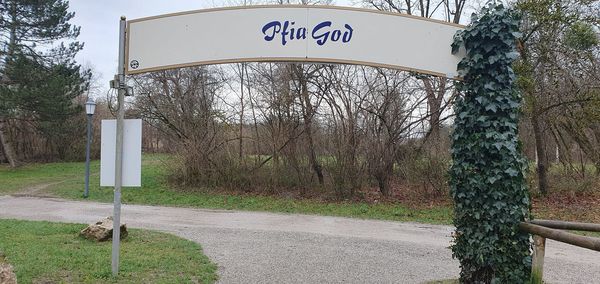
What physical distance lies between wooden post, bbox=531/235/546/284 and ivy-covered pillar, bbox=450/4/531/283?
0.07m

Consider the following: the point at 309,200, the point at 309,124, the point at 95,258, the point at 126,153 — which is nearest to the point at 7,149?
the point at 309,124

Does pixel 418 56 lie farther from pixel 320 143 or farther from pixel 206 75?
pixel 206 75

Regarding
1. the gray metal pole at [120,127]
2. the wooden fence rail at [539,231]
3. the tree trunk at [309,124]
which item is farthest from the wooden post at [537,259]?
the tree trunk at [309,124]

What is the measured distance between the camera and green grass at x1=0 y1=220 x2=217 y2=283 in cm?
559

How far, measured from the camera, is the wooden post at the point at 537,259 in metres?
4.80

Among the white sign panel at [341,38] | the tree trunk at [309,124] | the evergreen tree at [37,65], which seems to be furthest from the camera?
the evergreen tree at [37,65]

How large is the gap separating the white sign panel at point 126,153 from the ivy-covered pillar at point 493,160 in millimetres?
3805

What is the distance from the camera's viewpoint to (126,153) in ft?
18.5

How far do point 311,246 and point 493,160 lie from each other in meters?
4.48

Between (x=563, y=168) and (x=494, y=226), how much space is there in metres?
15.0

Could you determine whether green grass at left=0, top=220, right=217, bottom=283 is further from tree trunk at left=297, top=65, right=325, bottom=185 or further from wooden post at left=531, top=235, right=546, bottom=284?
tree trunk at left=297, top=65, right=325, bottom=185

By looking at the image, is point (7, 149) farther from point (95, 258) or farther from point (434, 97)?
point (95, 258)

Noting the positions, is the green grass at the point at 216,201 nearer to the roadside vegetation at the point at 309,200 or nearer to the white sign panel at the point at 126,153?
the roadside vegetation at the point at 309,200

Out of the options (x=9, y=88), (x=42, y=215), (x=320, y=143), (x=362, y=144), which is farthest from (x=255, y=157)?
(x=9, y=88)
